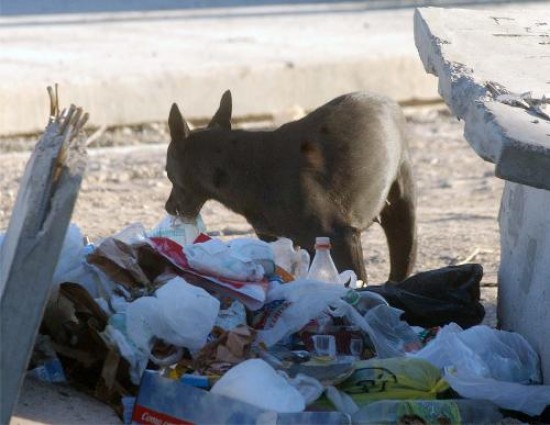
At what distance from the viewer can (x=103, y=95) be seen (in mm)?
10445

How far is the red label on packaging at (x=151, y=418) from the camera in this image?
14.9 feet

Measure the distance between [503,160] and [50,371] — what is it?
70.2 inches

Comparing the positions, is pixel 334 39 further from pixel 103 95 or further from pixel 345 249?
pixel 345 249

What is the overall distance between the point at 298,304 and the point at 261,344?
258mm

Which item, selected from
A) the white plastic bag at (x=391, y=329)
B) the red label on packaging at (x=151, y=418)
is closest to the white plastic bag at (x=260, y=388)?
the red label on packaging at (x=151, y=418)

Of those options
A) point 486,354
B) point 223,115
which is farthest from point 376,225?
point 486,354

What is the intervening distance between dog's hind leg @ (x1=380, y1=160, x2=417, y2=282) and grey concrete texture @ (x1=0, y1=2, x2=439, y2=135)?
11.5 feet

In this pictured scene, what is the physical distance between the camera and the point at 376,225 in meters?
8.69

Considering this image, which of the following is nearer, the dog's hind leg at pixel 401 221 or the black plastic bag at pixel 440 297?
the black plastic bag at pixel 440 297

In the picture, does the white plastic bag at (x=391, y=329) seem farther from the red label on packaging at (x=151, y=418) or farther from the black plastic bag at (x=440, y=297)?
the red label on packaging at (x=151, y=418)

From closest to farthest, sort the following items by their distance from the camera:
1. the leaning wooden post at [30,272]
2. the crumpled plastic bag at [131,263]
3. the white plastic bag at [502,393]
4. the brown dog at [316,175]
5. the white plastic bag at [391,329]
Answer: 1. the leaning wooden post at [30,272]
2. the white plastic bag at [502,393]
3. the white plastic bag at [391,329]
4. the crumpled plastic bag at [131,263]
5. the brown dog at [316,175]

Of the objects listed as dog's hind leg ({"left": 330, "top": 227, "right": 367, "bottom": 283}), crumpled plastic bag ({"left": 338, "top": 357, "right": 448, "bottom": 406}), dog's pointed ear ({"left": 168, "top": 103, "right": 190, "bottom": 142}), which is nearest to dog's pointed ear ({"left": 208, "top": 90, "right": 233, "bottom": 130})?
dog's pointed ear ({"left": 168, "top": 103, "right": 190, "bottom": 142})

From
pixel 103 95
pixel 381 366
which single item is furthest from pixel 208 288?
pixel 103 95

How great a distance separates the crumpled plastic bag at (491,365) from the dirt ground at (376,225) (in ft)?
3.15
